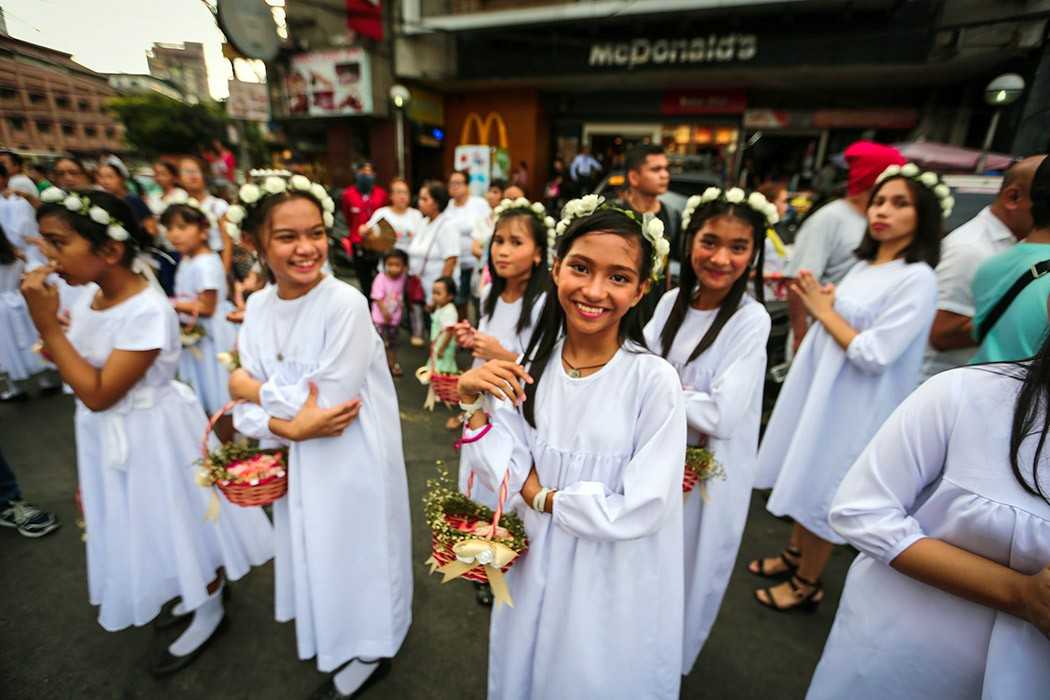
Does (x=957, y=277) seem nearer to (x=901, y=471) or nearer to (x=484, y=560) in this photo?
(x=901, y=471)

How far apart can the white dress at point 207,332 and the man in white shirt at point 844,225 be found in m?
5.08

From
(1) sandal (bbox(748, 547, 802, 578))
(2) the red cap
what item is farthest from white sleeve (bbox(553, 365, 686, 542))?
(2) the red cap

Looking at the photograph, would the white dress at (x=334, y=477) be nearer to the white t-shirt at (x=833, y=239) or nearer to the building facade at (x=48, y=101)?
the building facade at (x=48, y=101)

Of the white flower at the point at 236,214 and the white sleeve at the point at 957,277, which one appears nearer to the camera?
the white flower at the point at 236,214

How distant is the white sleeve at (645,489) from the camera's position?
1398mm

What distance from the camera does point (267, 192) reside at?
2029 millimetres

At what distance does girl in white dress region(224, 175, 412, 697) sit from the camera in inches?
77.4

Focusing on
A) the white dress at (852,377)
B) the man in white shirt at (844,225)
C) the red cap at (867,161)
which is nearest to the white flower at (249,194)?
the white dress at (852,377)

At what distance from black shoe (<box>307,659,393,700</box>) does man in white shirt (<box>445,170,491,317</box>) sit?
200 inches

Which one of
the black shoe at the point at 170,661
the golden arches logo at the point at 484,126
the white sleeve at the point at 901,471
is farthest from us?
the golden arches logo at the point at 484,126

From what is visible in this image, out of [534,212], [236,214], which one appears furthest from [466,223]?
[236,214]

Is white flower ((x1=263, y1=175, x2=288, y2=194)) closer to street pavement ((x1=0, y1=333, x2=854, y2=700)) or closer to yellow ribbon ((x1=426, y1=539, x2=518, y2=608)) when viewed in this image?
yellow ribbon ((x1=426, y1=539, x2=518, y2=608))

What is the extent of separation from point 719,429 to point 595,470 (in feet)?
2.41

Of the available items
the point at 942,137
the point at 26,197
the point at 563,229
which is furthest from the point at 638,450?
the point at 942,137
